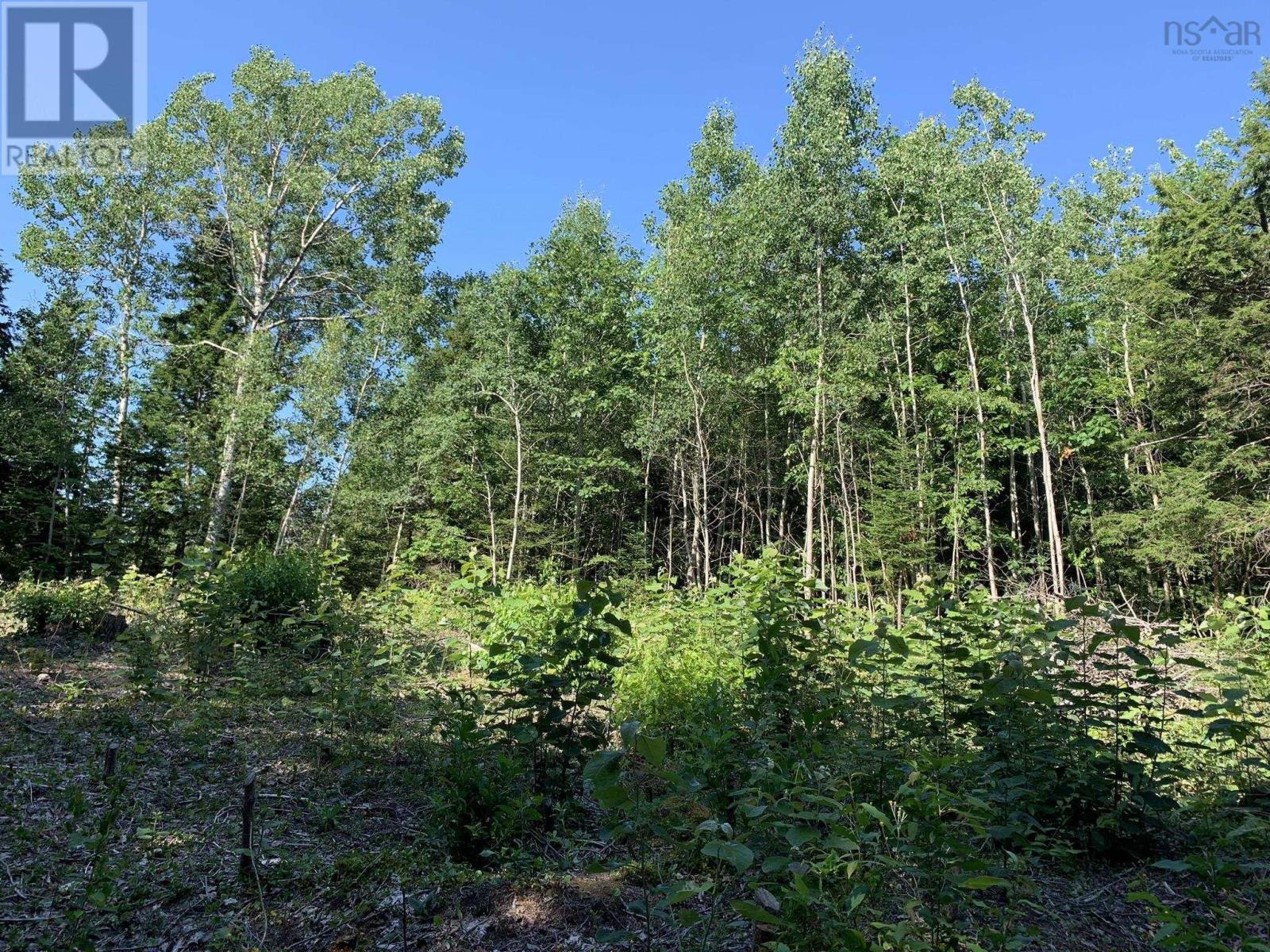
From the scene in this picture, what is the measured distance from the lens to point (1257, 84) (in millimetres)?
12062

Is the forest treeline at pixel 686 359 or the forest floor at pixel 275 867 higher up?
the forest treeline at pixel 686 359

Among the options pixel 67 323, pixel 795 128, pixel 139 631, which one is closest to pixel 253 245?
pixel 67 323

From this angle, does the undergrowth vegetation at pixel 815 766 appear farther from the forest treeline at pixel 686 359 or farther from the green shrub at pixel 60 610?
the forest treeline at pixel 686 359

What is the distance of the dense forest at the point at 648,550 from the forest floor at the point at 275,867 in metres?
0.02

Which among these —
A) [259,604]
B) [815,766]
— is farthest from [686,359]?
[815,766]

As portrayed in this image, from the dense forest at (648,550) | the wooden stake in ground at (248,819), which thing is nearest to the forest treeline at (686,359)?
the dense forest at (648,550)

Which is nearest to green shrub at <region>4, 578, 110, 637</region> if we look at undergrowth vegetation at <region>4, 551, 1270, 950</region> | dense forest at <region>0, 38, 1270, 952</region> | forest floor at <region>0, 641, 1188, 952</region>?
dense forest at <region>0, 38, 1270, 952</region>

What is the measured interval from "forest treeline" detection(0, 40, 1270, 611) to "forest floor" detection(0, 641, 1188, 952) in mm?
7655

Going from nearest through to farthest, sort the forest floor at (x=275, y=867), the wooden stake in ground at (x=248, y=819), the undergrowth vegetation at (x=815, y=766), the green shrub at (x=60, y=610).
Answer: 1. the undergrowth vegetation at (x=815, y=766)
2. the forest floor at (x=275, y=867)
3. the wooden stake in ground at (x=248, y=819)
4. the green shrub at (x=60, y=610)

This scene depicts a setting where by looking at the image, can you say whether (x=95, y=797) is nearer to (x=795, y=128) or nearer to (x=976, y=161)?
(x=795, y=128)

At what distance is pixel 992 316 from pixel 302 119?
63.6ft

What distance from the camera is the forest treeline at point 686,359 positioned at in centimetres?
1287

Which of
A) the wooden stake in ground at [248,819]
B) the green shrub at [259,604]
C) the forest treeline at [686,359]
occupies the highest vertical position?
the forest treeline at [686,359]

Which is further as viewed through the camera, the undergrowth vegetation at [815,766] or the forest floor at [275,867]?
the forest floor at [275,867]
